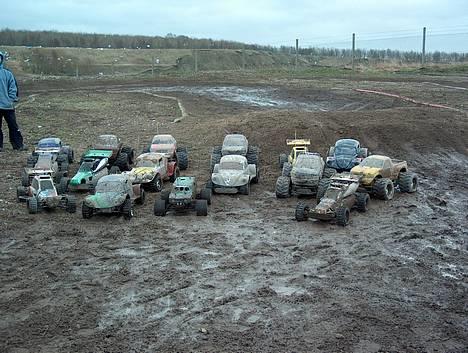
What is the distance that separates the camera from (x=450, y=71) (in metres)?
47.1

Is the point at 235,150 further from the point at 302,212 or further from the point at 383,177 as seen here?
the point at 302,212

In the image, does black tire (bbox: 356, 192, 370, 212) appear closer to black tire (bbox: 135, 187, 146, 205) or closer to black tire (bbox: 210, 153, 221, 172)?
black tire (bbox: 210, 153, 221, 172)

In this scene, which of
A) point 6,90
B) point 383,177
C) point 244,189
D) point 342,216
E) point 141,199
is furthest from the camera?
point 6,90

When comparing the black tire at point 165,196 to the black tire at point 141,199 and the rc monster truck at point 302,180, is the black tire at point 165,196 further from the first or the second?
the rc monster truck at point 302,180

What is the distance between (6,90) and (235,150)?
9.06m

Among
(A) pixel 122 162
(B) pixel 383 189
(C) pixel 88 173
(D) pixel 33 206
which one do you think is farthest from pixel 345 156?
(D) pixel 33 206

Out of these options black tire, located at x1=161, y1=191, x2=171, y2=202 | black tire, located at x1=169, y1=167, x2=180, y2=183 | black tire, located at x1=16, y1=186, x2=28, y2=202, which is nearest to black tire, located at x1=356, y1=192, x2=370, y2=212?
black tire, located at x1=161, y1=191, x2=171, y2=202

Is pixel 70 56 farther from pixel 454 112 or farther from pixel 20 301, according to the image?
pixel 20 301

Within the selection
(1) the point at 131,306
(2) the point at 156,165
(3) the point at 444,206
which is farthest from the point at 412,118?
(1) the point at 131,306

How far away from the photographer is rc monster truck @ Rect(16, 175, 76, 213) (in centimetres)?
1305

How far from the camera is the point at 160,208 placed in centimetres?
1293

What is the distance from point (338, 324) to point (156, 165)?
8604 millimetres

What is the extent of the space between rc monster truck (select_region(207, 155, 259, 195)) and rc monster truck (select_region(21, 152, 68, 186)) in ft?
13.7

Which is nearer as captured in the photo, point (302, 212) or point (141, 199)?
point (302, 212)
